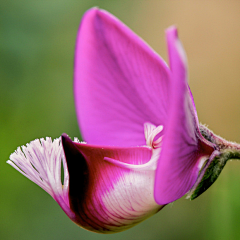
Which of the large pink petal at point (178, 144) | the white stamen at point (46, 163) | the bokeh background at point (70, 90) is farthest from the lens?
the bokeh background at point (70, 90)

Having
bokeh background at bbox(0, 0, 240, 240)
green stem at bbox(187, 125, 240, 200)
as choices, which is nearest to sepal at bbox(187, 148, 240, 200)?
green stem at bbox(187, 125, 240, 200)

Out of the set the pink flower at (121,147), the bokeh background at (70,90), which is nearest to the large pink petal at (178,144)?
the pink flower at (121,147)

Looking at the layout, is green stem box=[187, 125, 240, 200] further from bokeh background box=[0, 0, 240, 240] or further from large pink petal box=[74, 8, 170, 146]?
bokeh background box=[0, 0, 240, 240]

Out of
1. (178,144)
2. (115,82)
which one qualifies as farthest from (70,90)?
(178,144)

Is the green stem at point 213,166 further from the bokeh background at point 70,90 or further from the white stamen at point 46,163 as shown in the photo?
the bokeh background at point 70,90

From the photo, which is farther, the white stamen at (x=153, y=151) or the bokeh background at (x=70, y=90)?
the bokeh background at (x=70, y=90)

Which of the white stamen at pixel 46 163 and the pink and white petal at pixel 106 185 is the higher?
the white stamen at pixel 46 163

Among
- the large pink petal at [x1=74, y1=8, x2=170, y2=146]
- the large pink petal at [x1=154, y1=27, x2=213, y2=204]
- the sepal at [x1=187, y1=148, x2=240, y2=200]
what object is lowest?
the sepal at [x1=187, y1=148, x2=240, y2=200]

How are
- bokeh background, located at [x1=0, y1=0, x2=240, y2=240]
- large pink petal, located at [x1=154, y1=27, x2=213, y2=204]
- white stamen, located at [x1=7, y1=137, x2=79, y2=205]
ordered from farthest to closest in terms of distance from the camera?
1. bokeh background, located at [x1=0, y1=0, x2=240, y2=240]
2. white stamen, located at [x1=7, y1=137, x2=79, y2=205]
3. large pink petal, located at [x1=154, y1=27, x2=213, y2=204]
